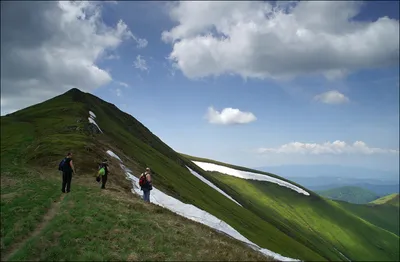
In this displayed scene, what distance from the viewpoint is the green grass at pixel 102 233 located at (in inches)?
769

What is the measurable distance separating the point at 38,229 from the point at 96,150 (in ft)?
109

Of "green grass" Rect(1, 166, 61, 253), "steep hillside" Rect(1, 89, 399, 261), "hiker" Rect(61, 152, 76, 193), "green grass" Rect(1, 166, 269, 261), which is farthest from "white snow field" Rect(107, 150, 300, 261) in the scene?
"green grass" Rect(1, 166, 269, 261)

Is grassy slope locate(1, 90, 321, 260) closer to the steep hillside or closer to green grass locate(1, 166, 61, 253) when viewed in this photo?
the steep hillside

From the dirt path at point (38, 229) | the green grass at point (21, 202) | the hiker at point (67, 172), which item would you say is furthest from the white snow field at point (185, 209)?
the dirt path at point (38, 229)

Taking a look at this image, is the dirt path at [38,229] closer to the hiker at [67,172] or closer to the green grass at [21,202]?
the green grass at [21,202]

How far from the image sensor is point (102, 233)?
22344mm

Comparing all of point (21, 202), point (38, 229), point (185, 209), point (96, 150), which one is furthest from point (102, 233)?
point (96, 150)

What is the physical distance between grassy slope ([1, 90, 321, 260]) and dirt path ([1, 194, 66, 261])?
14.8m

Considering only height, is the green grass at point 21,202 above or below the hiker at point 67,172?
below

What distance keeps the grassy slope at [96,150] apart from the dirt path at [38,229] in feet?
48.6

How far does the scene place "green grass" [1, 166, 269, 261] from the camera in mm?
19531

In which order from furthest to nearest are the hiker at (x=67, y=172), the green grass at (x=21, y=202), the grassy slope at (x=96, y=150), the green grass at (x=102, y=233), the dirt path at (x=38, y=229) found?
1. the grassy slope at (x=96, y=150)
2. the hiker at (x=67, y=172)
3. the green grass at (x=21, y=202)
4. the green grass at (x=102, y=233)
5. the dirt path at (x=38, y=229)

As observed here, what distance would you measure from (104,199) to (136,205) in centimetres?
333

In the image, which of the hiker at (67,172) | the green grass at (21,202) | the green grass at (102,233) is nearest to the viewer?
the green grass at (102,233)
